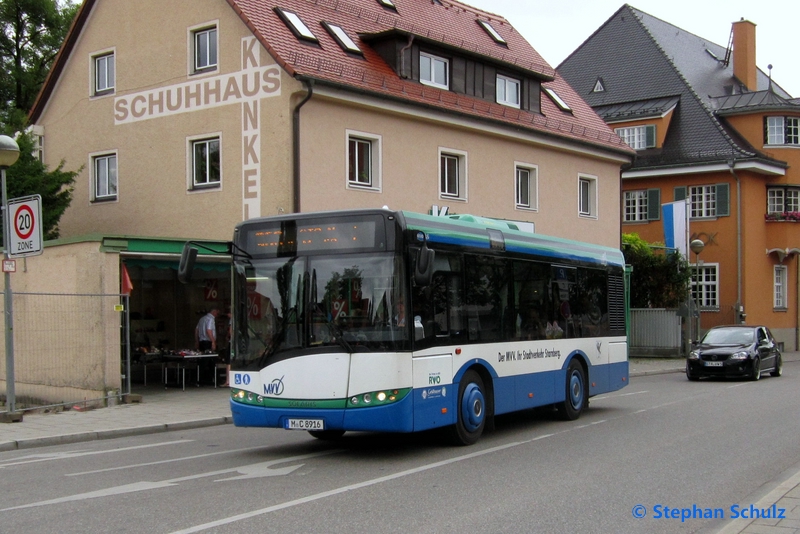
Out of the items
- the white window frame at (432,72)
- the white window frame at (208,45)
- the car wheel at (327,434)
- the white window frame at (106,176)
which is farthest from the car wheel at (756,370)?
the white window frame at (106,176)

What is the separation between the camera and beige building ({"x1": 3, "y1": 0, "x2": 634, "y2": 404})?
21781 millimetres

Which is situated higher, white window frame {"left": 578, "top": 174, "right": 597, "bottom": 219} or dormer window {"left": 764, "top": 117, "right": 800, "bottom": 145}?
dormer window {"left": 764, "top": 117, "right": 800, "bottom": 145}

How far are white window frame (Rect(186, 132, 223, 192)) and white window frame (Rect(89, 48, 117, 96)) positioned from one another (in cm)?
384

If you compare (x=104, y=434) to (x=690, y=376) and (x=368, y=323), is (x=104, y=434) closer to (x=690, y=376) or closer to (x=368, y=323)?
(x=368, y=323)

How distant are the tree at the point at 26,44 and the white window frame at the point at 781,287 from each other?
34905mm

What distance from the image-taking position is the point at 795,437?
1262 cm

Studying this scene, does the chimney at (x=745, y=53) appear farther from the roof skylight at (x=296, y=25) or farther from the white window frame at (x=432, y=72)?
the roof skylight at (x=296, y=25)

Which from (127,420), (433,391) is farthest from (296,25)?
(433,391)

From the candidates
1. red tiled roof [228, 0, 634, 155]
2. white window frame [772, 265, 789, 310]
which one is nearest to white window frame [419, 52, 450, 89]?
red tiled roof [228, 0, 634, 155]

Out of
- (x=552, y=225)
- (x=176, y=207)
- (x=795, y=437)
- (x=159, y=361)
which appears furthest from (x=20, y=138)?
(x=795, y=437)

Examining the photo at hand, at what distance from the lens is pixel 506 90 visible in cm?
2931

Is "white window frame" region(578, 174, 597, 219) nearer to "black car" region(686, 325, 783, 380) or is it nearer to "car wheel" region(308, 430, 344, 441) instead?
"black car" region(686, 325, 783, 380)

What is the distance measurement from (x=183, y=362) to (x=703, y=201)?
97.2 feet

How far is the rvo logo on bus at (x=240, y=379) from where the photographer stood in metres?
11.0
